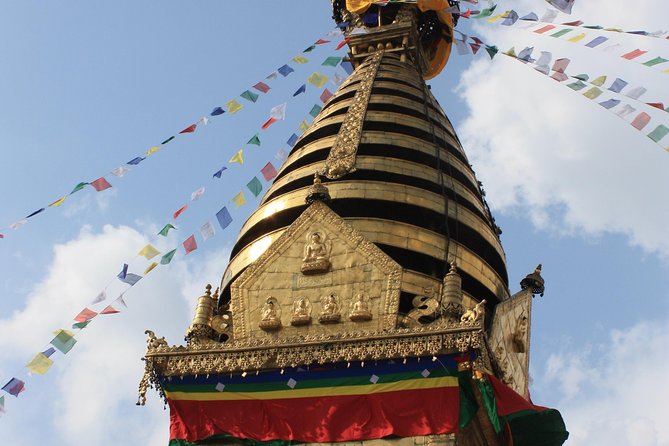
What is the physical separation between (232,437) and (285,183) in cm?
608

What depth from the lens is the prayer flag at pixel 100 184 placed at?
17016 mm

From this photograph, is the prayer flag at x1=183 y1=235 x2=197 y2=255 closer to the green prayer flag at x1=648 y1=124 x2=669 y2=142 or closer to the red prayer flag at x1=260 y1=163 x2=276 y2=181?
the red prayer flag at x1=260 y1=163 x2=276 y2=181

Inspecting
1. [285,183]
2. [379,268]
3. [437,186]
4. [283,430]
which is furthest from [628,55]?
[283,430]

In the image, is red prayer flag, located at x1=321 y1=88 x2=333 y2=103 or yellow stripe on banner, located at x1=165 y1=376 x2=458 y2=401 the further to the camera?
red prayer flag, located at x1=321 y1=88 x2=333 y2=103

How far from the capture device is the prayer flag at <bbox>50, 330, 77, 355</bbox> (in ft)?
50.2

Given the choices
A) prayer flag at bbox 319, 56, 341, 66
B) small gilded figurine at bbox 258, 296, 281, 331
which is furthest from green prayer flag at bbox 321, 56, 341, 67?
small gilded figurine at bbox 258, 296, 281, 331

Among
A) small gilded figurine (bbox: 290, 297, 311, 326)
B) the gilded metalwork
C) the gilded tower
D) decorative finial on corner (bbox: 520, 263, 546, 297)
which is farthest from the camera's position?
the gilded metalwork

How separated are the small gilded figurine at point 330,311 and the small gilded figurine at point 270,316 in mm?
649

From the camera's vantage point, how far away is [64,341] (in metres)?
15.4

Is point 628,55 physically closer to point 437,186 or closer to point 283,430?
point 437,186

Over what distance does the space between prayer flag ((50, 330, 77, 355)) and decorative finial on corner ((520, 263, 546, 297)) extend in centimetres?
724

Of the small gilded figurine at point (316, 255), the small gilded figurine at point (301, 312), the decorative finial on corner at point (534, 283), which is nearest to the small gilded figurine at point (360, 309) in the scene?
the small gilded figurine at point (301, 312)

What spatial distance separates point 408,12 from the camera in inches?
975

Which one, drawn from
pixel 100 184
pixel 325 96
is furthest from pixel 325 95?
pixel 100 184
